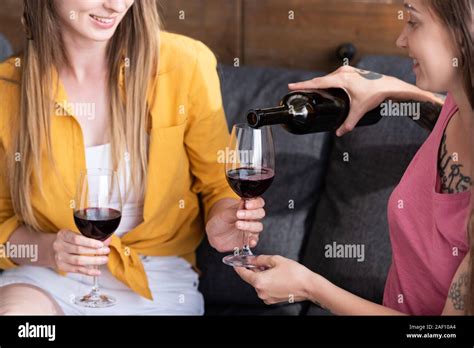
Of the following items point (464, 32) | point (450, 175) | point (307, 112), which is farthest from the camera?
point (307, 112)

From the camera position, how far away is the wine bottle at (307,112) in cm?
126

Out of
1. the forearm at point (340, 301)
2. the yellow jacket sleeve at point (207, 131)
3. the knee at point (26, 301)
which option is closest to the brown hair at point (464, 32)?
the forearm at point (340, 301)

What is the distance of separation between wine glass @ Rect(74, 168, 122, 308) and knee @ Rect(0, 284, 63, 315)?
0.60 ft

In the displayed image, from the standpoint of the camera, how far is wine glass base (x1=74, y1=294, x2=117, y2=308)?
1.34 metres

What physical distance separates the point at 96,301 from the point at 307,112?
444mm

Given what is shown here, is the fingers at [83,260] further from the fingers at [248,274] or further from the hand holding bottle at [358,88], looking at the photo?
the hand holding bottle at [358,88]

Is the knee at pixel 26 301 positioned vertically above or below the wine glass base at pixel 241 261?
below

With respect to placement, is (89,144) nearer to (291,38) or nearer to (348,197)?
(348,197)

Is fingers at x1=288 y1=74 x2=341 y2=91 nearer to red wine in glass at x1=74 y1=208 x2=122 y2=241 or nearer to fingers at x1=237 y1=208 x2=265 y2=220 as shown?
fingers at x1=237 y1=208 x2=265 y2=220

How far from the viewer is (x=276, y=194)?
166cm

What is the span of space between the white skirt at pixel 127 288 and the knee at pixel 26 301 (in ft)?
0.05

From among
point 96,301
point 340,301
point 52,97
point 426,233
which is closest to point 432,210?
point 426,233

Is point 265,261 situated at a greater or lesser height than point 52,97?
lesser

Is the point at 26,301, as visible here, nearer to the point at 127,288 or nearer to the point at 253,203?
the point at 127,288
